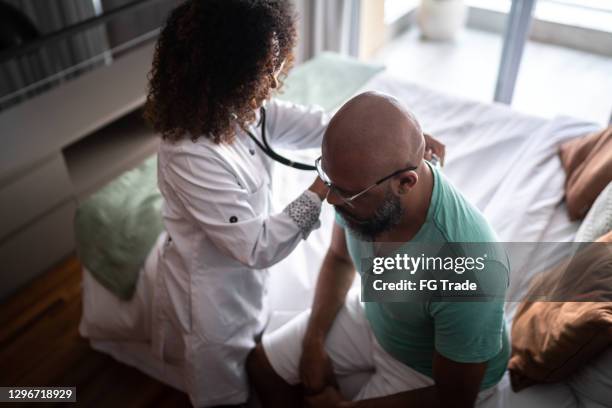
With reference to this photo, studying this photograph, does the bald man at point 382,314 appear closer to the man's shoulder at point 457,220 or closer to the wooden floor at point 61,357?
the man's shoulder at point 457,220

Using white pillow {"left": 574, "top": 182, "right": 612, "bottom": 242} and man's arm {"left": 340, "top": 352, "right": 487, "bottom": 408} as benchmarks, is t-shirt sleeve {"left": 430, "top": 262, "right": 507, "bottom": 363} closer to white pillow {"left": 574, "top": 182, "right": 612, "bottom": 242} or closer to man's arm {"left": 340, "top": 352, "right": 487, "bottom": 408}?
man's arm {"left": 340, "top": 352, "right": 487, "bottom": 408}

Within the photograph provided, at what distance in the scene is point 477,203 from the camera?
1613mm

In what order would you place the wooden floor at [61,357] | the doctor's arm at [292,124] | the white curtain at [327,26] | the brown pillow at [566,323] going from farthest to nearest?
the white curtain at [327,26] → the wooden floor at [61,357] → the doctor's arm at [292,124] → the brown pillow at [566,323]

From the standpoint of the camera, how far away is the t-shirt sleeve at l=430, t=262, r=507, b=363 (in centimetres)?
96

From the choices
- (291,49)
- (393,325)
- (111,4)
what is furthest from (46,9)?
(393,325)

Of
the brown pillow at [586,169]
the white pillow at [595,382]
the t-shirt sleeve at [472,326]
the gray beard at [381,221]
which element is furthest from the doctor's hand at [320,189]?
the brown pillow at [586,169]

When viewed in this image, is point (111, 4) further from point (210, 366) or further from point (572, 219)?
point (572, 219)

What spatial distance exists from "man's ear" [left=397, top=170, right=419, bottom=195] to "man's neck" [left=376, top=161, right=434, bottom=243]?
44mm

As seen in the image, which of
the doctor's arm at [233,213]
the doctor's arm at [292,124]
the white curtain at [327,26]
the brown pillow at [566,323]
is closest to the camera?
the brown pillow at [566,323]

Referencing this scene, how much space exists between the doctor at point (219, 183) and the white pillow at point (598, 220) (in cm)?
44

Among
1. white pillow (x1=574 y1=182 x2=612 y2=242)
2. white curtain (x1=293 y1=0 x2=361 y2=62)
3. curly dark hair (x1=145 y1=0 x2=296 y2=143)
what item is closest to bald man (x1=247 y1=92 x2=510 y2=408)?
curly dark hair (x1=145 y1=0 x2=296 y2=143)

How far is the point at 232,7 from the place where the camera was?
107 centimetres

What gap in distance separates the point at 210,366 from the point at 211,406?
0.48 feet

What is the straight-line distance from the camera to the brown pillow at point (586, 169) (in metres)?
1.41
